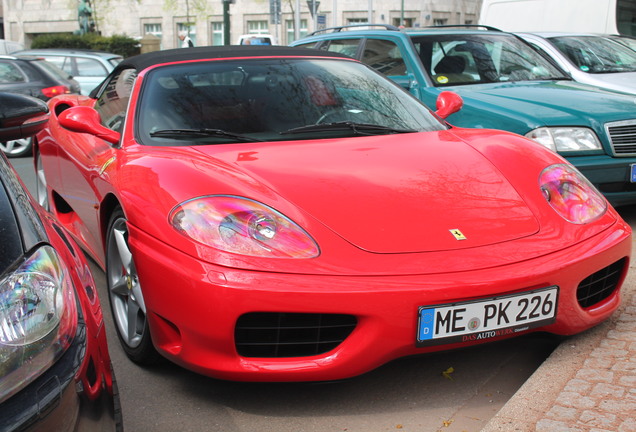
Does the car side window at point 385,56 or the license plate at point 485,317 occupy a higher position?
the car side window at point 385,56

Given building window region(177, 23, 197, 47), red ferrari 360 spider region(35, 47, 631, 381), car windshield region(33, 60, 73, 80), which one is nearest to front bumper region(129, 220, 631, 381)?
red ferrari 360 spider region(35, 47, 631, 381)

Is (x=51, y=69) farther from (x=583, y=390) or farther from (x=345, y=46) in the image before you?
(x=583, y=390)

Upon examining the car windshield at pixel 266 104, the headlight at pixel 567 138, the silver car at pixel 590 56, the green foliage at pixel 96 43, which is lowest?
the green foliage at pixel 96 43

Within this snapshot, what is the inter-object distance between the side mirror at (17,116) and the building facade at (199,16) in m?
47.4

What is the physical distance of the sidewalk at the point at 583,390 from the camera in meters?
2.49

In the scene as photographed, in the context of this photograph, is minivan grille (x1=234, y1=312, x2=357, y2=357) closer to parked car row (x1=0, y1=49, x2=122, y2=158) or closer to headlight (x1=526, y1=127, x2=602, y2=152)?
headlight (x1=526, y1=127, x2=602, y2=152)

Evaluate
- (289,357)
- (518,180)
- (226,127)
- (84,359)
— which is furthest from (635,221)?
(84,359)

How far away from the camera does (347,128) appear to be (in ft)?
12.3

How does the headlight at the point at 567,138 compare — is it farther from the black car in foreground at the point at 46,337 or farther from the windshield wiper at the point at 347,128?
the black car in foreground at the point at 46,337

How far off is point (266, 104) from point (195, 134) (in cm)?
43

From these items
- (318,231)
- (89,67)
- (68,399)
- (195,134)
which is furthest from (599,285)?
(89,67)

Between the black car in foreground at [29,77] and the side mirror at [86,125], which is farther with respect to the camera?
the black car in foreground at [29,77]

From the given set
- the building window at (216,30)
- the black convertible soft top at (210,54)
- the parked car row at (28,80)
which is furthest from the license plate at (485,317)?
the building window at (216,30)

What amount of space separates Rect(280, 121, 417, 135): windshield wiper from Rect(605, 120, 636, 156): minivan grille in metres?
2.15
